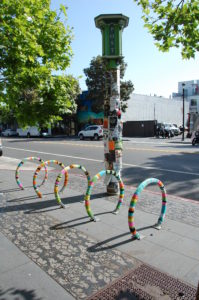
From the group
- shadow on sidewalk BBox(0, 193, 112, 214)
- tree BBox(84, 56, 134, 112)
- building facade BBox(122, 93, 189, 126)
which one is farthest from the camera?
building facade BBox(122, 93, 189, 126)

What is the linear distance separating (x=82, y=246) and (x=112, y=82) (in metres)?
4.04

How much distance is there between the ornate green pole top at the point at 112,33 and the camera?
6.14 metres

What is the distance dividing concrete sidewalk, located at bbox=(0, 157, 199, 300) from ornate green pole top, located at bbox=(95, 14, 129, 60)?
3592 millimetres

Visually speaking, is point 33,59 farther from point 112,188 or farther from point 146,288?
point 146,288

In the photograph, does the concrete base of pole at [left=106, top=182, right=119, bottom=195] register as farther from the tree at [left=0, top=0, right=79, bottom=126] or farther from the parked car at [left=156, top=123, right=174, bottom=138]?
the parked car at [left=156, top=123, right=174, bottom=138]

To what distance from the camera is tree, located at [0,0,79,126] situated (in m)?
6.02

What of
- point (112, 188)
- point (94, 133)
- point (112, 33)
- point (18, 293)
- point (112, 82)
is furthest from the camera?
point (94, 133)

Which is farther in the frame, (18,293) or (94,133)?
(94,133)

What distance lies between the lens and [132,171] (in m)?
10.4

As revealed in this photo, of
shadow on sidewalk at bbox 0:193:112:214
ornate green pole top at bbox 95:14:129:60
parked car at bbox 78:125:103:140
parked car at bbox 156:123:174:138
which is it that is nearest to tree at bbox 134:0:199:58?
ornate green pole top at bbox 95:14:129:60

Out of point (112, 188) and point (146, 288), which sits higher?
point (112, 188)

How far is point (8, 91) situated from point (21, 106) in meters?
0.54

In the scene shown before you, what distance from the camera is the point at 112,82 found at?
20.9 feet

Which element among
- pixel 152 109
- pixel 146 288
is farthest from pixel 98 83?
pixel 146 288
